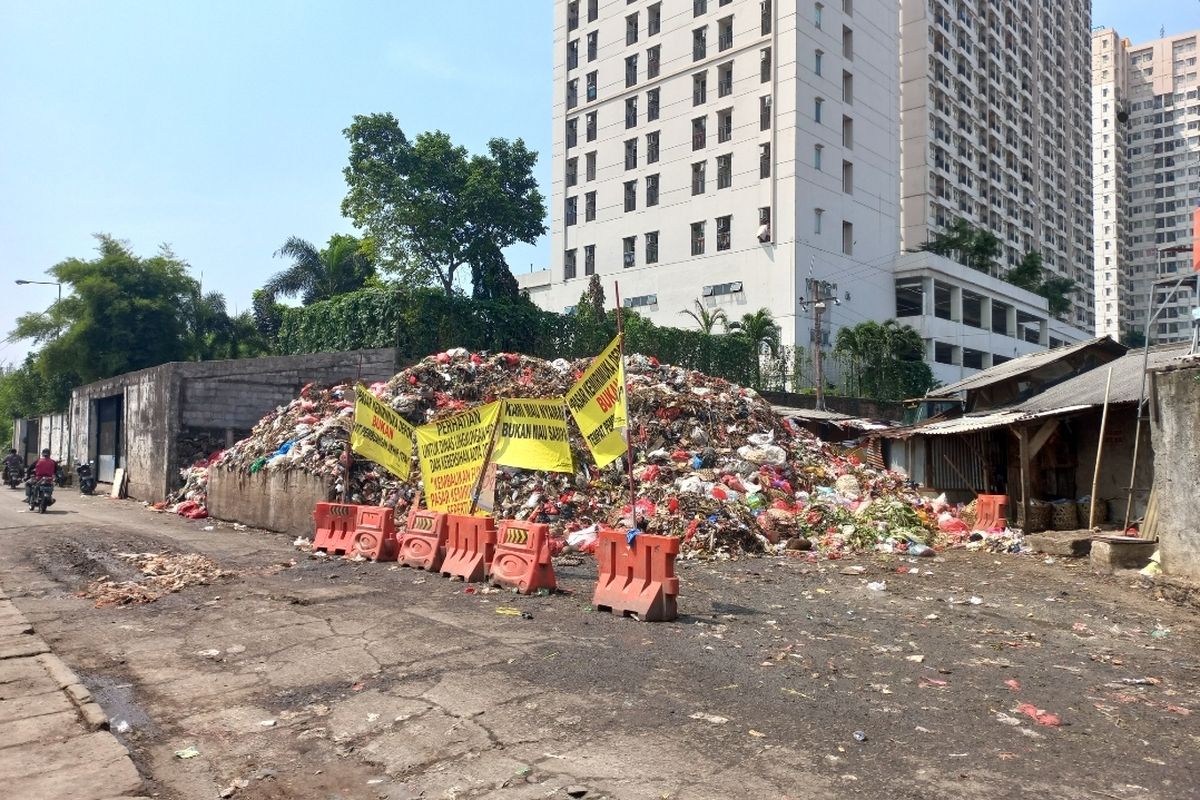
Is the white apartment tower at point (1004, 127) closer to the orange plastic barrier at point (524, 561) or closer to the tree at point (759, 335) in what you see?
the tree at point (759, 335)

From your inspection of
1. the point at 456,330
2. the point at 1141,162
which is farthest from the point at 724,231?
the point at 1141,162

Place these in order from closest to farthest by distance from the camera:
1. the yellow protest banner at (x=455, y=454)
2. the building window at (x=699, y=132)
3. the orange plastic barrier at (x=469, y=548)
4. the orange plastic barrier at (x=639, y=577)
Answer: the orange plastic barrier at (x=639, y=577)
the orange plastic barrier at (x=469, y=548)
the yellow protest banner at (x=455, y=454)
the building window at (x=699, y=132)

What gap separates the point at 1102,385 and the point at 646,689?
1480 centimetres

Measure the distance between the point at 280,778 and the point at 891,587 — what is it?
24.5 ft

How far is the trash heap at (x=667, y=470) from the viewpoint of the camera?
12.9 m

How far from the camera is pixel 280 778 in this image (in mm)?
4156

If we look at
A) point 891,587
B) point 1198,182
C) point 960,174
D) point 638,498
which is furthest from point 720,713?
point 1198,182

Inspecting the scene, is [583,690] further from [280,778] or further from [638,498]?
[638,498]

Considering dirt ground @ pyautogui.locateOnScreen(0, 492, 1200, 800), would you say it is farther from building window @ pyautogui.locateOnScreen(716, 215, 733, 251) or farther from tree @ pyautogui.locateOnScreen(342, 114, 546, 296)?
building window @ pyautogui.locateOnScreen(716, 215, 733, 251)

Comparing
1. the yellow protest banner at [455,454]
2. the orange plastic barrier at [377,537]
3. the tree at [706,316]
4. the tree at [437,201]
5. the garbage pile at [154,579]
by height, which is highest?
the tree at [437,201]

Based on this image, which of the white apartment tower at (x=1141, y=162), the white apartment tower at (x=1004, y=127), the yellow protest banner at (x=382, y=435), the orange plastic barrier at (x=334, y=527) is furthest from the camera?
the white apartment tower at (x=1141, y=162)

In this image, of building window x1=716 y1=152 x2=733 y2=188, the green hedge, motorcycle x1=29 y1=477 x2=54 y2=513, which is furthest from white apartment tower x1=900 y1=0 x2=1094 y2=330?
motorcycle x1=29 y1=477 x2=54 y2=513

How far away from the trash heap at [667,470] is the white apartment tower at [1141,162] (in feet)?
375

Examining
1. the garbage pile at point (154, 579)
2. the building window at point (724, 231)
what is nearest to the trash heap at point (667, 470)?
the garbage pile at point (154, 579)
